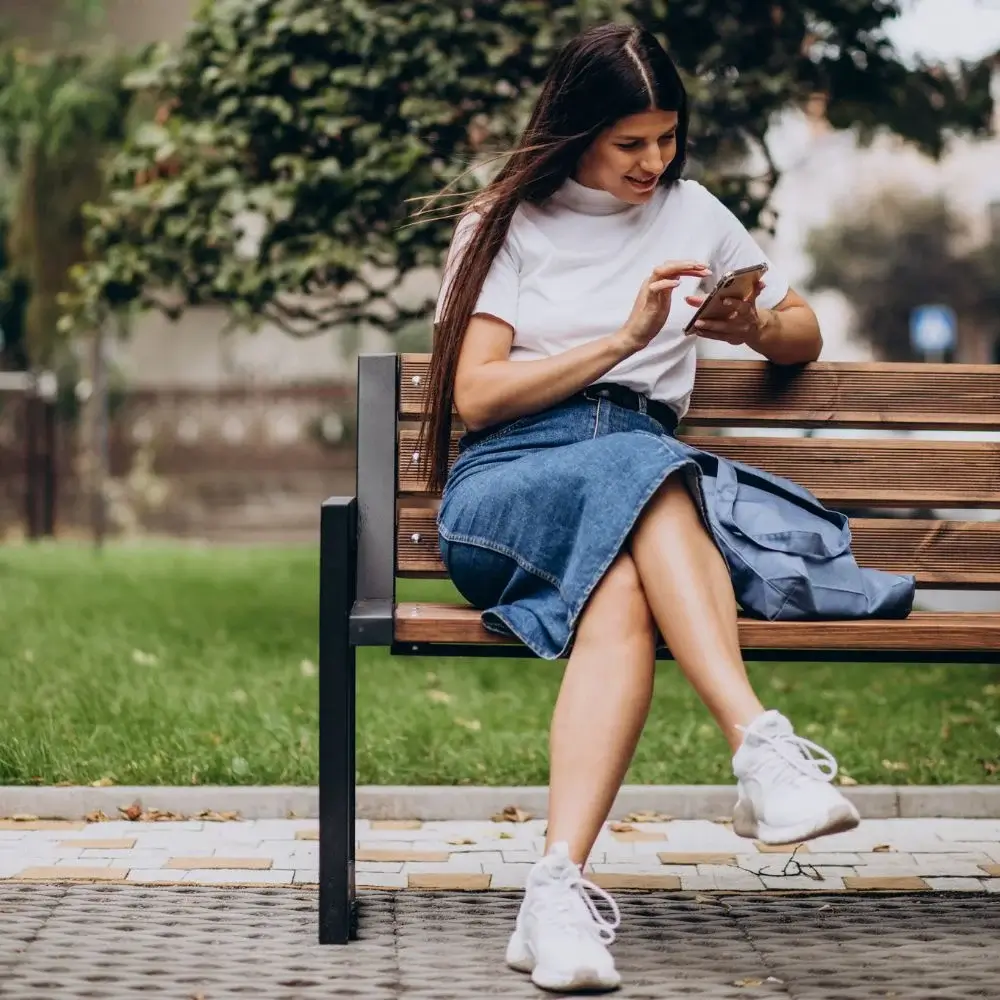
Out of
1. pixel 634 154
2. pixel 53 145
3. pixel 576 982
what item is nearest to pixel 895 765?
pixel 634 154

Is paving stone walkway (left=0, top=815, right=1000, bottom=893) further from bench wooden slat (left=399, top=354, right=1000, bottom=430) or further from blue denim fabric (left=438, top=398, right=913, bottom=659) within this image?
bench wooden slat (left=399, top=354, right=1000, bottom=430)

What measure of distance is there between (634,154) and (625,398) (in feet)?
1.54

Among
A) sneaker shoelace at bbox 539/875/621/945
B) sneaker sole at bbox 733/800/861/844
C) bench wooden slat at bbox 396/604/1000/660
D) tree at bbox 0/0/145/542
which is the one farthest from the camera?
tree at bbox 0/0/145/542

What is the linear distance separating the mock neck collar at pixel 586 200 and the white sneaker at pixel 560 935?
1.32 m

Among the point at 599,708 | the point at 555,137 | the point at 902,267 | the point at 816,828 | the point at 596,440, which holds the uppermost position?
the point at 902,267

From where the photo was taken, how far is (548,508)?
313 cm

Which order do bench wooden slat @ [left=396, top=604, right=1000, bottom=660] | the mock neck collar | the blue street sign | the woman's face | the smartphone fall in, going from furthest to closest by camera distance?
1. the blue street sign
2. the mock neck collar
3. the woman's face
4. the smartphone
5. bench wooden slat @ [left=396, top=604, right=1000, bottom=660]

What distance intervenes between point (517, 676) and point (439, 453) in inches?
129

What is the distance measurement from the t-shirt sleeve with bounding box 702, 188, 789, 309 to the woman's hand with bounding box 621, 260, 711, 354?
0.48 m

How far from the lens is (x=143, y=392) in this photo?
18906mm

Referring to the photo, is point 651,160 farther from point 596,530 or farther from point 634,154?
point 596,530

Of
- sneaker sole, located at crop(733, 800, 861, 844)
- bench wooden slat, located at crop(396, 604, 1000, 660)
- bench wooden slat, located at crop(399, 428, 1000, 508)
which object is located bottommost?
sneaker sole, located at crop(733, 800, 861, 844)

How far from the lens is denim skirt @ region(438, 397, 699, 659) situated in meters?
3.04

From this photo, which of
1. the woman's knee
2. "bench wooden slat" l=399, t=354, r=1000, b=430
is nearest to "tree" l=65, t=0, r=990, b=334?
"bench wooden slat" l=399, t=354, r=1000, b=430
